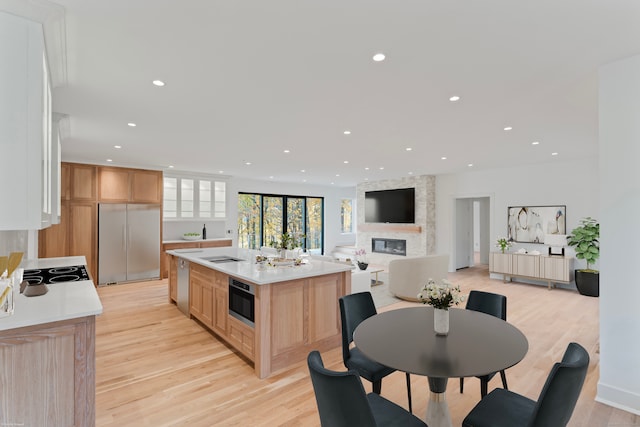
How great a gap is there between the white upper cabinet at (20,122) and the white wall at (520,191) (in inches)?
312

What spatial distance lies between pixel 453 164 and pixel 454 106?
3.91 metres

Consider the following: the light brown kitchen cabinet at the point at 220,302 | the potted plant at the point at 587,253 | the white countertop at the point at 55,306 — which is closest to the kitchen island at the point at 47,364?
the white countertop at the point at 55,306

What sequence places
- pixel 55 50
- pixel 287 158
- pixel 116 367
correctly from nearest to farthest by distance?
pixel 55 50 → pixel 116 367 → pixel 287 158

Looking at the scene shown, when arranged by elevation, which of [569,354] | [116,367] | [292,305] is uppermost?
[569,354]

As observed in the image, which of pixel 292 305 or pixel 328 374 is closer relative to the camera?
pixel 328 374

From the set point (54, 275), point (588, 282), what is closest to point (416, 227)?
point (588, 282)

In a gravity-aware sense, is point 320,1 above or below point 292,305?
above

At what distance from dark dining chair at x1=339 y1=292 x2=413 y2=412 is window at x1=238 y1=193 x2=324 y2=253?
6.49 meters

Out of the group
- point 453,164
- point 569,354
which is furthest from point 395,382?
point 453,164

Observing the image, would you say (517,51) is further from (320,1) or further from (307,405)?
(307,405)

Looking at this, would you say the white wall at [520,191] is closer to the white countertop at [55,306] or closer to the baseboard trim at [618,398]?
the baseboard trim at [618,398]

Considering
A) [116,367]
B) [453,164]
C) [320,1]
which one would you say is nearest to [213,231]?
[116,367]

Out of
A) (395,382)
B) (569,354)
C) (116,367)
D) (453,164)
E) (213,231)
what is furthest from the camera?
(213,231)

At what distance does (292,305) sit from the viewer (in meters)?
3.09
